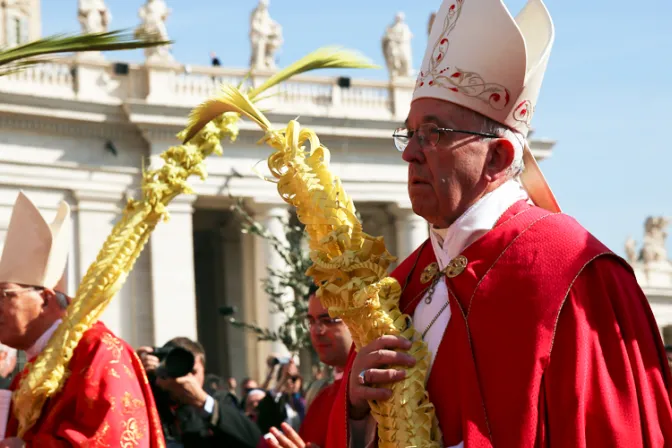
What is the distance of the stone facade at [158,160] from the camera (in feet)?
90.5

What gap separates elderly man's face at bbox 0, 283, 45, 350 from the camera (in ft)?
19.5

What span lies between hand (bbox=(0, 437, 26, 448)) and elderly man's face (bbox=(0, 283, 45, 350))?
618 millimetres

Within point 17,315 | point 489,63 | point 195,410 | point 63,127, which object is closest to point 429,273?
point 489,63

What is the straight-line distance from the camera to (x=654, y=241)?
40.3 meters

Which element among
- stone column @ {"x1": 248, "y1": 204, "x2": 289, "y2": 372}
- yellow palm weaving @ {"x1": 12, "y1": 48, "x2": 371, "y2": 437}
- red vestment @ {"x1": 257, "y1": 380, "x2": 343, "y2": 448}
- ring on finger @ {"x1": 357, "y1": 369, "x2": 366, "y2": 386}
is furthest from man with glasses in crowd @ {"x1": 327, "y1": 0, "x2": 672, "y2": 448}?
stone column @ {"x1": 248, "y1": 204, "x2": 289, "y2": 372}

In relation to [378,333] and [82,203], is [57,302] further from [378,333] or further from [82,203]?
[82,203]

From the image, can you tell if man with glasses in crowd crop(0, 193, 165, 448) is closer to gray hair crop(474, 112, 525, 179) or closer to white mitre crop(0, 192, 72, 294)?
white mitre crop(0, 192, 72, 294)

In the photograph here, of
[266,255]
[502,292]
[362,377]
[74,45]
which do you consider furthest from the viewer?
[266,255]

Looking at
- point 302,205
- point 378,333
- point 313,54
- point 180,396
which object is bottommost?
point 180,396

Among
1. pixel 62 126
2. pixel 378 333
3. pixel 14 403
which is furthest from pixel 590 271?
pixel 62 126

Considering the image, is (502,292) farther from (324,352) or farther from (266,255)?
(266,255)

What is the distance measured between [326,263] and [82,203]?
25223 millimetres

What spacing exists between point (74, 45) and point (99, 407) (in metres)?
1.80

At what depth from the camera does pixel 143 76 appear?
30.0 metres
